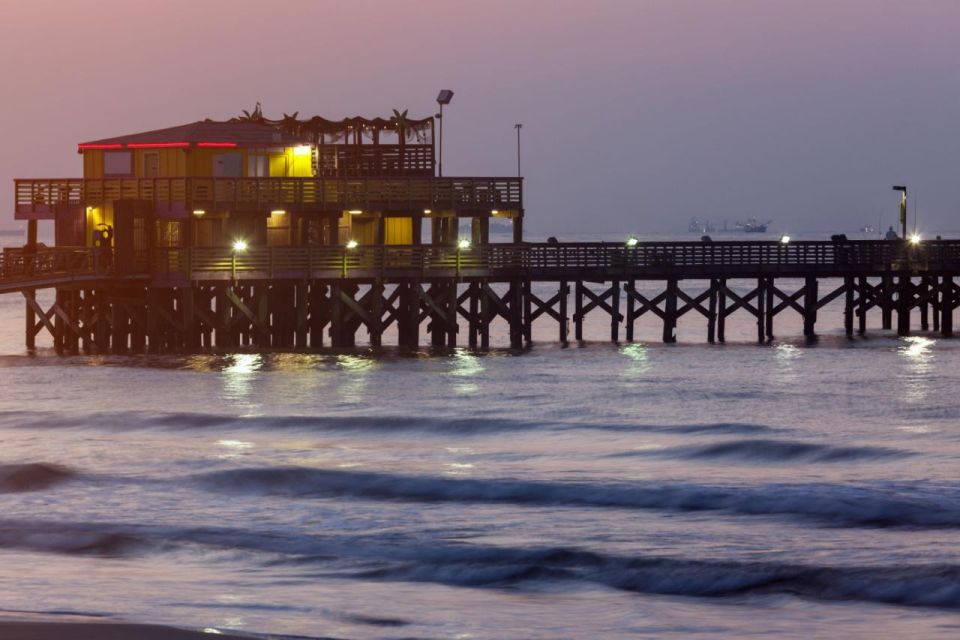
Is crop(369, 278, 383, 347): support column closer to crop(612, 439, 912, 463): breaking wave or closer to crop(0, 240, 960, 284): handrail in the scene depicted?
crop(0, 240, 960, 284): handrail

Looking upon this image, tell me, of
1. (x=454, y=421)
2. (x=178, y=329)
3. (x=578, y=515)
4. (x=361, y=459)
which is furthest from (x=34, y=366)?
(x=578, y=515)

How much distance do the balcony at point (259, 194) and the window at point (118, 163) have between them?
1821 mm

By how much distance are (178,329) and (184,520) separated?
27.7 m

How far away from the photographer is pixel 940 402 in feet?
124

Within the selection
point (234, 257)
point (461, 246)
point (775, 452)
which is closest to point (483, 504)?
point (775, 452)

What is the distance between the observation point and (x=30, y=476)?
83.5 ft

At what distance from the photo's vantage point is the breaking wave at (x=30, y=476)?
80.7ft

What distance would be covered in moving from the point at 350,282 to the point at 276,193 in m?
3.64

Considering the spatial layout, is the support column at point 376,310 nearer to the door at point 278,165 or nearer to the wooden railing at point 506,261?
the wooden railing at point 506,261

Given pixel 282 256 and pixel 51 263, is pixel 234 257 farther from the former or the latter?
pixel 51 263

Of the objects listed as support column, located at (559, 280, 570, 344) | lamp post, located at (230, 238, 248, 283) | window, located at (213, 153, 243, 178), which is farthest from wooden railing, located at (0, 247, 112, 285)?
support column, located at (559, 280, 570, 344)

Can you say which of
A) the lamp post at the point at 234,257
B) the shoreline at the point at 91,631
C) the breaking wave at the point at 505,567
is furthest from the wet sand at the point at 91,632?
the lamp post at the point at 234,257

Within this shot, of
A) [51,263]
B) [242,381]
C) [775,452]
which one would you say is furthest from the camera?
[51,263]

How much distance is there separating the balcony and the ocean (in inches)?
295
